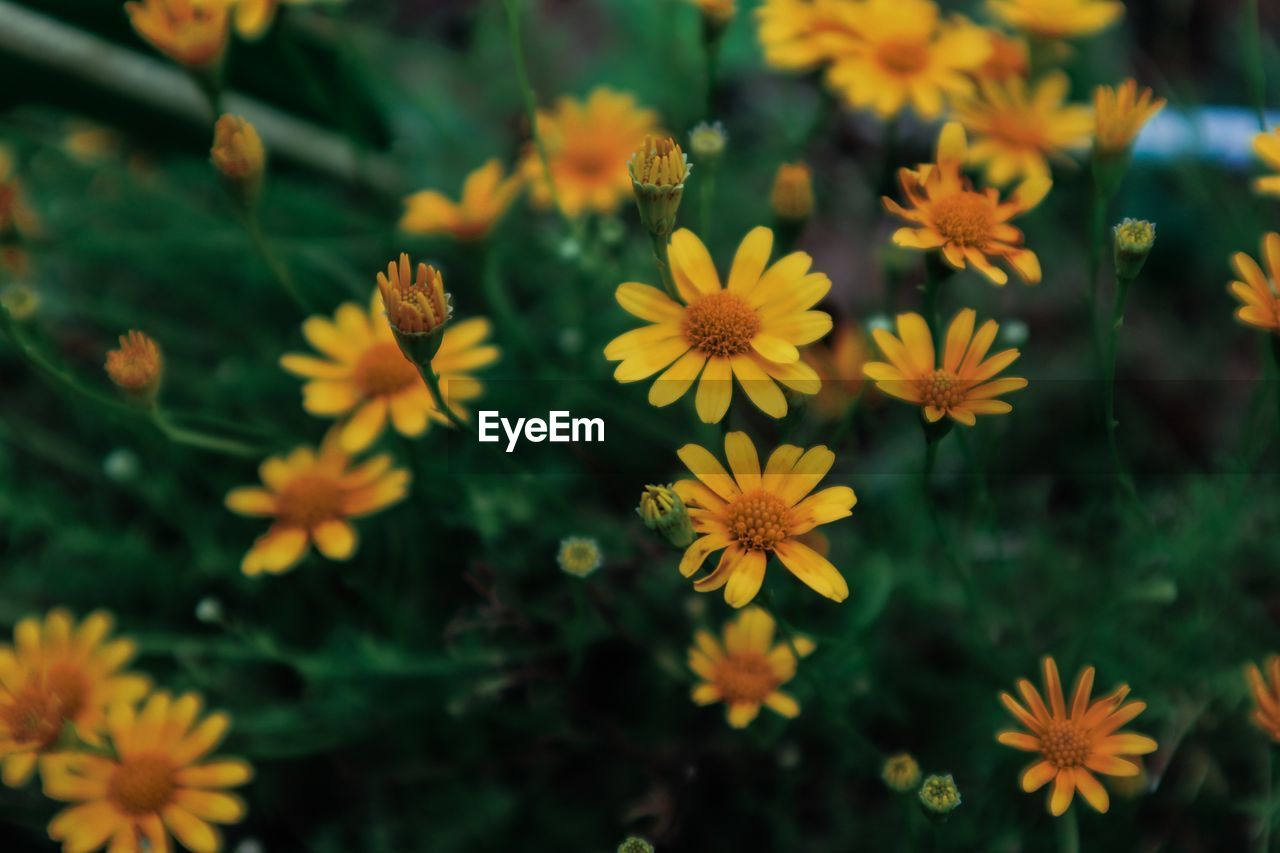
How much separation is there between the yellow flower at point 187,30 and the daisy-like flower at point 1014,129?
43.0 inches

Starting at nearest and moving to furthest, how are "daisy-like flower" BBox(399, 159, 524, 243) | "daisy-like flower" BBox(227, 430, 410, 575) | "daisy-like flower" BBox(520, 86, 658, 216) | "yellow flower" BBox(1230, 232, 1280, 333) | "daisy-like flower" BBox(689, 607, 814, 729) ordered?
"yellow flower" BBox(1230, 232, 1280, 333) → "daisy-like flower" BBox(689, 607, 814, 729) → "daisy-like flower" BBox(227, 430, 410, 575) → "daisy-like flower" BBox(399, 159, 524, 243) → "daisy-like flower" BBox(520, 86, 658, 216)

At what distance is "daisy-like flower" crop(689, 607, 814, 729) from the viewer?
1.35m

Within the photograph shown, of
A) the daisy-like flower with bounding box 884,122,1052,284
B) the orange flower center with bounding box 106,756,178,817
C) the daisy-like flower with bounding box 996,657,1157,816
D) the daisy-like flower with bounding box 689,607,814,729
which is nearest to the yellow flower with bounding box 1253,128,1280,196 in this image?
the daisy-like flower with bounding box 884,122,1052,284

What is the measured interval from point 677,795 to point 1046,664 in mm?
583

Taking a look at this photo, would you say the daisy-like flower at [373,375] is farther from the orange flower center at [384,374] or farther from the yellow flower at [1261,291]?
the yellow flower at [1261,291]

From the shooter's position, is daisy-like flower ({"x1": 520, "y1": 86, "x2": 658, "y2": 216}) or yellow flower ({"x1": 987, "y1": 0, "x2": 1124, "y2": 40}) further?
daisy-like flower ({"x1": 520, "y1": 86, "x2": 658, "y2": 216})

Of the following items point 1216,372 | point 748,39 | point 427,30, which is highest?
point 427,30

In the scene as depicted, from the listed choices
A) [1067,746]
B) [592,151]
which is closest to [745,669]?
[1067,746]

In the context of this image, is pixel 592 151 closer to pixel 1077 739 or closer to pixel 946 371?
pixel 946 371

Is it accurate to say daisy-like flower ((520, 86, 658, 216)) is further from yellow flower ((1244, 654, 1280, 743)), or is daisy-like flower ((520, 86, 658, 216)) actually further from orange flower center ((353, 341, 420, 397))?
yellow flower ((1244, 654, 1280, 743))

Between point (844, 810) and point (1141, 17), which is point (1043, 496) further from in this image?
point (1141, 17)

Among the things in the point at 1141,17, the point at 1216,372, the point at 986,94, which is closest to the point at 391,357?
the point at 986,94

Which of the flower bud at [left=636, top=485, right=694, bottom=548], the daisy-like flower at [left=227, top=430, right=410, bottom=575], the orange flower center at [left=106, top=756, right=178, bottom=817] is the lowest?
the orange flower center at [left=106, top=756, right=178, bottom=817]

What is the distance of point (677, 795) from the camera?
1.57m
